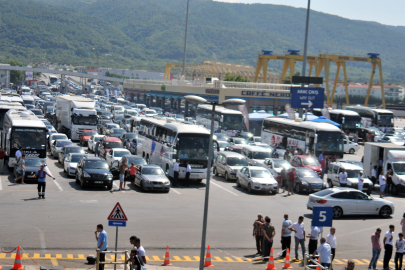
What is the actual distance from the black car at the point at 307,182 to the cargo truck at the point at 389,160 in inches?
178

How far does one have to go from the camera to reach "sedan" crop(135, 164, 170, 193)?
26.0 metres

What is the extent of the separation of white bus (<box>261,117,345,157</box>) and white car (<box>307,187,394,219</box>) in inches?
550

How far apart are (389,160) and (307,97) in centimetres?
1563

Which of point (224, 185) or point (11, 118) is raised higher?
point (11, 118)

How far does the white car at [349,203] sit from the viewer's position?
71.4ft

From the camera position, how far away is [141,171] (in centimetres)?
2678

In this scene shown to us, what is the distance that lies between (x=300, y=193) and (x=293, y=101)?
17.1 meters

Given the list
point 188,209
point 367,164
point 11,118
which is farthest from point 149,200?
point 367,164

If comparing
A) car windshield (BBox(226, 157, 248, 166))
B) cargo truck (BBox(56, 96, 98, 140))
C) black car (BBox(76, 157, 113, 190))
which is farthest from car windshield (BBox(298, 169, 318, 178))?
cargo truck (BBox(56, 96, 98, 140))

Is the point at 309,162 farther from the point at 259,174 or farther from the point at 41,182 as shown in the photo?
the point at 41,182

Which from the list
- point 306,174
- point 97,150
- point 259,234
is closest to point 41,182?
point 259,234

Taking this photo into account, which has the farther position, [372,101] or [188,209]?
[372,101]

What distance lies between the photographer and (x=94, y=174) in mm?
25766

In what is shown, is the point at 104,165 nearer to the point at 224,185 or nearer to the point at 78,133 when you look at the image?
the point at 224,185
